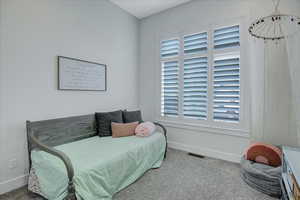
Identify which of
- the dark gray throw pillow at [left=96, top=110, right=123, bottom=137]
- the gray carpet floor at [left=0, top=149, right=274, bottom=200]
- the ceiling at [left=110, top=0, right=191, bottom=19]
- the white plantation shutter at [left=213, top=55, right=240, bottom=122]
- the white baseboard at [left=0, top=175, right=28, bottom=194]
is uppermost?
the ceiling at [left=110, top=0, right=191, bottom=19]

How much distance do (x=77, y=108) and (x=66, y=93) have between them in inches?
12.3

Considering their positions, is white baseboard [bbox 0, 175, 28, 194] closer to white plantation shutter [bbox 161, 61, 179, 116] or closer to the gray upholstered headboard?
the gray upholstered headboard

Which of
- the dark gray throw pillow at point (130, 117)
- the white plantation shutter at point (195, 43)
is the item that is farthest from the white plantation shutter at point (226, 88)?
the dark gray throw pillow at point (130, 117)

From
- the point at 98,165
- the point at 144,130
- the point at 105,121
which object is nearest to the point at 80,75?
the point at 105,121

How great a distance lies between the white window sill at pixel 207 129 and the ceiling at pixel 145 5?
2.51 metres

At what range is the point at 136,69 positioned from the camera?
12.8 feet

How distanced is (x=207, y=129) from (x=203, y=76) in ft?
3.42

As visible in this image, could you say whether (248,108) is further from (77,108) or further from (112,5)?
(112,5)

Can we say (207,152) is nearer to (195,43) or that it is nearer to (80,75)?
(195,43)

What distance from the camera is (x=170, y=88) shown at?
11.4 feet

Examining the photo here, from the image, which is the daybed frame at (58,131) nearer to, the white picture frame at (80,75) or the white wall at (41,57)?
the white wall at (41,57)

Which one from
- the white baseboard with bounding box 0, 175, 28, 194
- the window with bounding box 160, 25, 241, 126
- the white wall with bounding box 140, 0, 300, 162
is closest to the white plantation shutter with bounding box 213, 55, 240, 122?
the window with bounding box 160, 25, 241, 126

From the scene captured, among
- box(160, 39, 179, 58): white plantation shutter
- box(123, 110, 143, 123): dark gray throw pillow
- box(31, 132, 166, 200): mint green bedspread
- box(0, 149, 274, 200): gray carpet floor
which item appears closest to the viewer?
box(31, 132, 166, 200): mint green bedspread

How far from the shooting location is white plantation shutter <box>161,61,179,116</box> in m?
3.40
